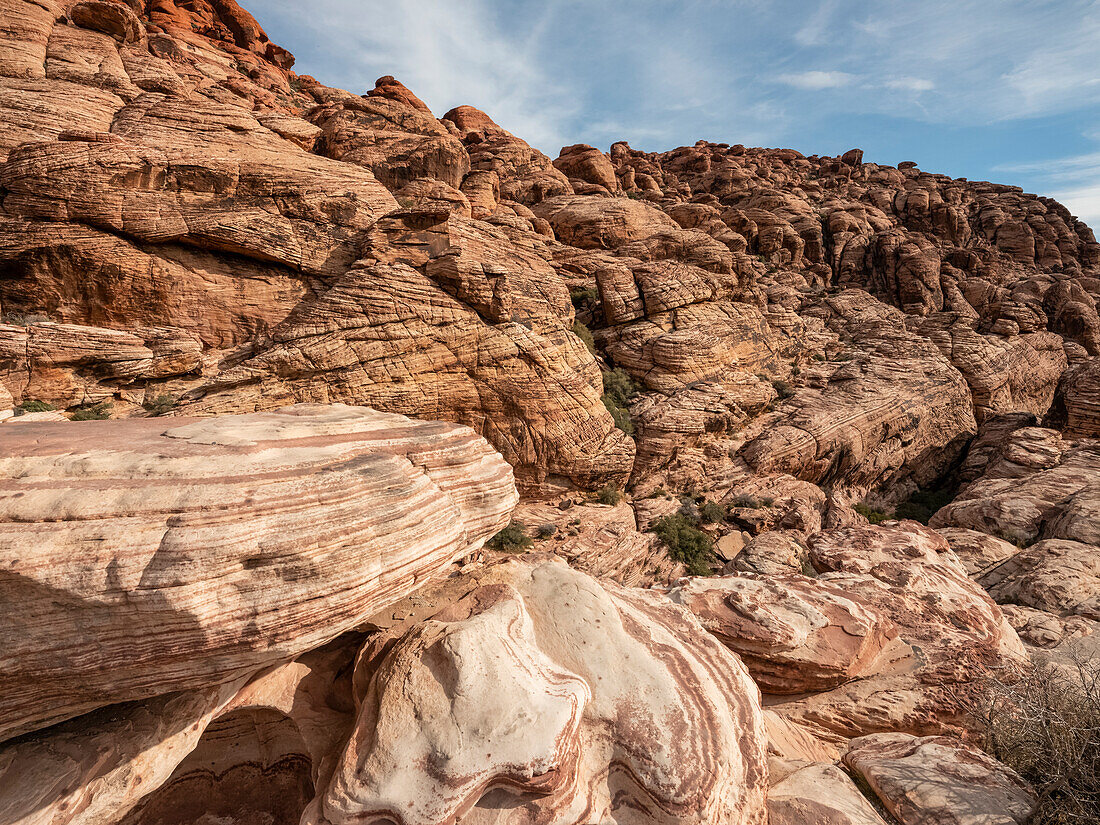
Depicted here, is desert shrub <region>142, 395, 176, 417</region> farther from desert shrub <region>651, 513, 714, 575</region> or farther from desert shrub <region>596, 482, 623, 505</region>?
desert shrub <region>651, 513, 714, 575</region>

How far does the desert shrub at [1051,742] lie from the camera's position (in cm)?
330

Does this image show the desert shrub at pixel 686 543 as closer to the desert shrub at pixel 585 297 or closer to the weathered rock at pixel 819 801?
the weathered rock at pixel 819 801

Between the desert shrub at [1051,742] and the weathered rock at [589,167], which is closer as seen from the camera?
the desert shrub at [1051,742]

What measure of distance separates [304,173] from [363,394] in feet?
28.0

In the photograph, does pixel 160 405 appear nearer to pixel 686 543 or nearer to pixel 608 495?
pixel 608 495

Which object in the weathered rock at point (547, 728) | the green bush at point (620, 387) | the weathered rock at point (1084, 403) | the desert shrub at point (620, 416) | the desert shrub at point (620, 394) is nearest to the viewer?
the weathered rock at point (547, 728)

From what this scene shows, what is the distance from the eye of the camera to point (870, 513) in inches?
740

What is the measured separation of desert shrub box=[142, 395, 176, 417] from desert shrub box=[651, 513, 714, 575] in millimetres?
13964

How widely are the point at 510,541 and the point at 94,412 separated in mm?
10474

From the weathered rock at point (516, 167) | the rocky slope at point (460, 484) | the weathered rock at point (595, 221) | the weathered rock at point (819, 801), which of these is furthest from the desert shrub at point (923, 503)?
the weathered rock at point (516, 167)

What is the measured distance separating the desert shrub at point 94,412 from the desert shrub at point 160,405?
67 centimetres

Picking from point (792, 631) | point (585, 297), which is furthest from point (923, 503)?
point (792, 631)

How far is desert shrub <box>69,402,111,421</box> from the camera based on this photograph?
10005 millimetres

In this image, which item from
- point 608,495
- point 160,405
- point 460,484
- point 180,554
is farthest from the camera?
point 608,495
